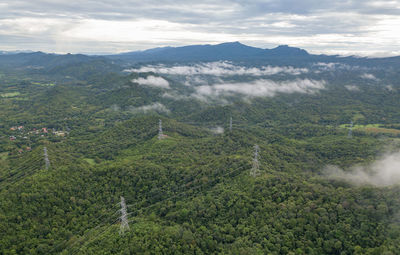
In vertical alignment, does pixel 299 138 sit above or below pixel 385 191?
below

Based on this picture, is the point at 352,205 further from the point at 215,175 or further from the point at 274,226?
the point at 215,175

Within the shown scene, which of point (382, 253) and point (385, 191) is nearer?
point (382, 253)

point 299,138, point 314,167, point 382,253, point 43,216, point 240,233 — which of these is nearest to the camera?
point 382,253

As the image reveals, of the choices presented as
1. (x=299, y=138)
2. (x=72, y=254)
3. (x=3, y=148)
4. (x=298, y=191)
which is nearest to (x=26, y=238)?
(x=72, y=254)

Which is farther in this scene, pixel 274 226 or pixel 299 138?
pixel 299 138

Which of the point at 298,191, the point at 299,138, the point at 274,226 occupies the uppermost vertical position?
the point at 298,191

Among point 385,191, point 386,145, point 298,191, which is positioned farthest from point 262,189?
point 386,145

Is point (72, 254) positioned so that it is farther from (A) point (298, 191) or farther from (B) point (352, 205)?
(B) point (352, 205)

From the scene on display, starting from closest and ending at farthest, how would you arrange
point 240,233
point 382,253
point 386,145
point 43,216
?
point 382,253 → point 240,233 → point 43,216 → point 386,145

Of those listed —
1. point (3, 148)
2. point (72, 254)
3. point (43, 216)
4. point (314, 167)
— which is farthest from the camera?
point (3, 148)
